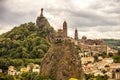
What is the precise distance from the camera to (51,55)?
55938 mm

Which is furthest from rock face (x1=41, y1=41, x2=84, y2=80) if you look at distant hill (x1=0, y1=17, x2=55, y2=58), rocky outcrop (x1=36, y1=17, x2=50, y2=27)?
rocky outcrop (x1=36, y1=17, x2=50, y2=27)

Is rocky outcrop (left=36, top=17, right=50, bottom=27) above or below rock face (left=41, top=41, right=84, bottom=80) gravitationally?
above

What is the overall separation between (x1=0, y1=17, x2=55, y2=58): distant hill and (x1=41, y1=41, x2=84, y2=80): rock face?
3110 cm

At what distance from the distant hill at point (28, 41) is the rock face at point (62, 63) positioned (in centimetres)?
3110

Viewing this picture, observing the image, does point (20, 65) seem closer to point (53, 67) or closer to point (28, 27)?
point (53, 67)

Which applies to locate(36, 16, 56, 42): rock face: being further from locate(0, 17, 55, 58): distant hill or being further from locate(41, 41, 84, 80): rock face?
locate(41, 41, 84, 80): rock face

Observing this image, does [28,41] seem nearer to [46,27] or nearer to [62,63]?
[46,27]

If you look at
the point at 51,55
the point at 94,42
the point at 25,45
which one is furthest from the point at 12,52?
the point at 94,42

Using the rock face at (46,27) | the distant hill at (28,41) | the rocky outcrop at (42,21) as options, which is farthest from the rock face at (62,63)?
the rocky outcrop at (42,21)

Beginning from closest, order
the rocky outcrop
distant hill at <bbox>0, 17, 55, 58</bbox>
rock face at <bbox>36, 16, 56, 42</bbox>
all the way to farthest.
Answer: distant hill at <bbox>0, 17, 55, 58</bbox> < rock face at <bbox>36, 16, 56, 42</bbox> < the rocky outcrop

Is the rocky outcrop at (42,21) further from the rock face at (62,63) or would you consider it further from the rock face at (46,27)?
the rock face at (62,63)

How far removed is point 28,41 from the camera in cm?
9569

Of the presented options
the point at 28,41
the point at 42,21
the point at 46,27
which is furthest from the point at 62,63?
the point at 42,21

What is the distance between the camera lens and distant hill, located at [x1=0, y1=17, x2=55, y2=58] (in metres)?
87.8
